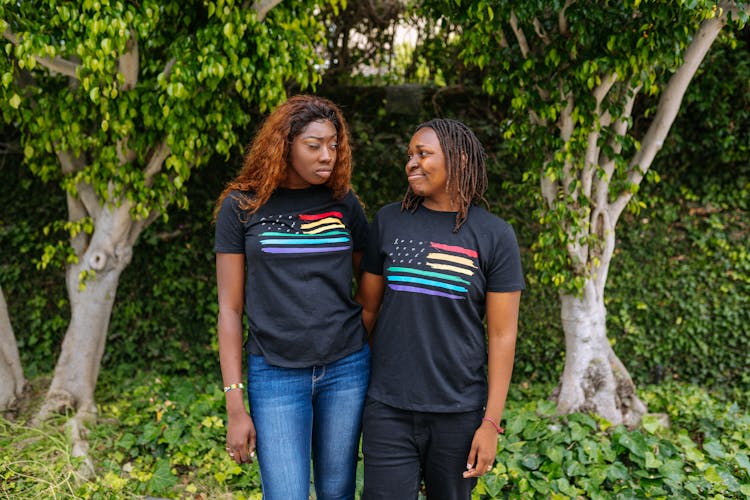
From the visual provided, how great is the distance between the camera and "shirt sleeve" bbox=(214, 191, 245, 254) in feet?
6.42

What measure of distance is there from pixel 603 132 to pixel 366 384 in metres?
2.42

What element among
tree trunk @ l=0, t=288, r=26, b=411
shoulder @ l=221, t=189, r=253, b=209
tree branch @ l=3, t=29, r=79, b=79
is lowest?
tree trunk @ l=0, t=288, r=26, b=411

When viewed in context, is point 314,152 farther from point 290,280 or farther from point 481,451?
point 481,451

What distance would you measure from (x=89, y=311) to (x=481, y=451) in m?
3.01

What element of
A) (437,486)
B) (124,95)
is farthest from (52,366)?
(437,486)

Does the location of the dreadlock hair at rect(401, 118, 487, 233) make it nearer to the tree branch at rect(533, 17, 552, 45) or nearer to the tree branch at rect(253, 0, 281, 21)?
the tree branch at rect(533, 17, 552, 45)

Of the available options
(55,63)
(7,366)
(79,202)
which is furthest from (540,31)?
(7,366)

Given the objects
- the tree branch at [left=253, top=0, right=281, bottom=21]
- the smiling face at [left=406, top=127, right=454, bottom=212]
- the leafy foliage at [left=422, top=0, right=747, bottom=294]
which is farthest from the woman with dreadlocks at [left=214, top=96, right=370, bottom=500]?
the leafy foliage at [left=422, top=0, right=747, bottom=294]

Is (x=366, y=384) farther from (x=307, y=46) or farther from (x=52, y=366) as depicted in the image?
(x=52, y=366)

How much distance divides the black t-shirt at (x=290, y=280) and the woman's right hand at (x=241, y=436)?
0.23 m

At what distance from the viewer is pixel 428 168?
198cm

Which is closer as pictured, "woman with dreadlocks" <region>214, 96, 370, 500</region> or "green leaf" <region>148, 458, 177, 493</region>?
"woman with dreadlocks" <region>214, 96, 370, 500</region>

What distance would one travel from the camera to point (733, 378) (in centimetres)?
459

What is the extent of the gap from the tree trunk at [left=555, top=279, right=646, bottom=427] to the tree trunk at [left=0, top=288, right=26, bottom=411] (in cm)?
368
